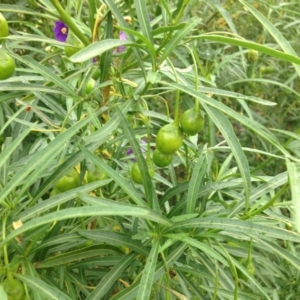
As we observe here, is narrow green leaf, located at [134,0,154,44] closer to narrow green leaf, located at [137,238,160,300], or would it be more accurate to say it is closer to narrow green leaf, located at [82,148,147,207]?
narrow green leaf, located at [82,148,147,207]

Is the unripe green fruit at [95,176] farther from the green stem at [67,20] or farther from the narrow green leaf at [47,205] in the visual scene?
the green stem at [67,20]

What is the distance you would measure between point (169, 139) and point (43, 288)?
0.35 metres

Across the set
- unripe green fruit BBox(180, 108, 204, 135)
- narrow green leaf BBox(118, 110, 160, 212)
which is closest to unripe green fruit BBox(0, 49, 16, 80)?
narrow green leaf BBox(118, 110, 160, 212)

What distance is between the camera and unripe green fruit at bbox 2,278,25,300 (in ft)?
2.44

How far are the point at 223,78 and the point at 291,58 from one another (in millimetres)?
1919

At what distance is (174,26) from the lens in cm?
77

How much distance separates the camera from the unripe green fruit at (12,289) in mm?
745

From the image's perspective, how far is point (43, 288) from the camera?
0.75 m

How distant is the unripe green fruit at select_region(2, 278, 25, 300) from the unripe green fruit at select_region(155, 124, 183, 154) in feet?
1.18

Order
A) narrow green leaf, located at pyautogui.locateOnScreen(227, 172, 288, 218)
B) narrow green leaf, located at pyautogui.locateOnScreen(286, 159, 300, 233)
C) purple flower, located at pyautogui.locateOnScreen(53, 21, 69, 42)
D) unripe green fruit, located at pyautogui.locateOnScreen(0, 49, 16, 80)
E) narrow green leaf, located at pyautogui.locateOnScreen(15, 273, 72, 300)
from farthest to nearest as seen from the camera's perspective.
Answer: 1. purple flower, located at pyautogui.locateOnScreen(53, 21, 69, 42)
2. narrow green leaf, located at pyautogui.locateOnScreen(227, 172, 288, 218)
3. unripe green fruit, located at pyautogui.locateOnScreen(0, 49, 16, 80)
4. narrow green leaf, located at pyautogui.locateOnScreen(15, 273, 72, 300)
5. narrow green leaf, located at pyautogui.locateOnScreen(286, 159, 300, 233)

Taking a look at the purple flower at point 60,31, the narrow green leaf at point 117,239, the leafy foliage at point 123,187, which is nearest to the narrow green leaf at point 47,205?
the leafy foliage at point 123,187

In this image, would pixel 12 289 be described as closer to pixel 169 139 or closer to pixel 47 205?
pixel 47 205

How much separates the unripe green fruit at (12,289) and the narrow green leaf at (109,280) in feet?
0.49

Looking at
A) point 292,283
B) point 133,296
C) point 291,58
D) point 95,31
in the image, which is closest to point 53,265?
point 133,296
